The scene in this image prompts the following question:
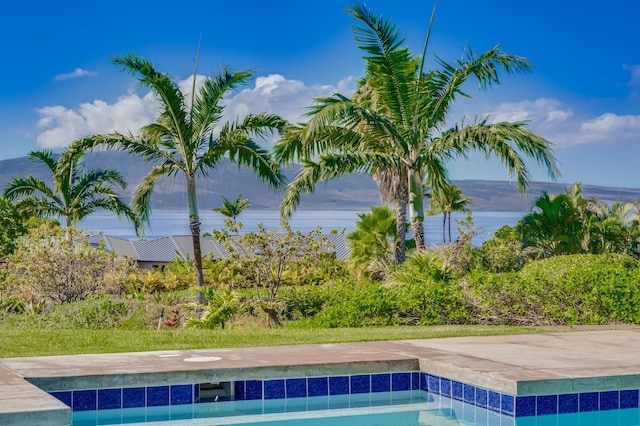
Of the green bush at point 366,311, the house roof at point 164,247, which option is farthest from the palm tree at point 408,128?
the house roof at point 164,247

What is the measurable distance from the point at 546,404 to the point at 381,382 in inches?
65.6

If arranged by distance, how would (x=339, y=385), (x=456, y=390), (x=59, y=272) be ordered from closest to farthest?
(x=456, y=390)
(x=339, y=385)
(x=59, y=272)

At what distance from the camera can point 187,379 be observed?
27.1 ft

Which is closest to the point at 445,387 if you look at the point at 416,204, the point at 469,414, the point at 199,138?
the point at 469,414

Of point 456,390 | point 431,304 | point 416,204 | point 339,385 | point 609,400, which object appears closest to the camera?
point 609,400

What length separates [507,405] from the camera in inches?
312

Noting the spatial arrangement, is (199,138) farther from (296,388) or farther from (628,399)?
(628,399)

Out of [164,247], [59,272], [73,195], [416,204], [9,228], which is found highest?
[73,195]

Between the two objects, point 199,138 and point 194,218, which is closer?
point 199,138

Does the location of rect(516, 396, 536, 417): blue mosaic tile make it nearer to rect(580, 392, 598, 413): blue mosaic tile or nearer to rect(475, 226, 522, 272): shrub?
rect(580, 392, 598, 413): blue mosaic tile

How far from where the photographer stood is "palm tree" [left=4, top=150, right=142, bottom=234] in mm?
34000

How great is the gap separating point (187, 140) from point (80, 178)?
14220 mm

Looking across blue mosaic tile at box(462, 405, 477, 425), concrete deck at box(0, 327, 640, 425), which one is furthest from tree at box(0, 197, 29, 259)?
blue mosaic tile at box(462, 405, 477, 425)

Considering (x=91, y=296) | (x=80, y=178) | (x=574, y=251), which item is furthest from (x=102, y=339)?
(x=80, y=178)
